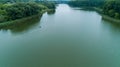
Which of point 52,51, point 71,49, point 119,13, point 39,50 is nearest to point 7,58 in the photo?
point 39,50

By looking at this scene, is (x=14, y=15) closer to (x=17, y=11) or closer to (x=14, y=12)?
(x=14, y=12)

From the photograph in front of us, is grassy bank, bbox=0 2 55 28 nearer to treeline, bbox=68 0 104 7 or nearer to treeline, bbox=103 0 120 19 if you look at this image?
treeline, bbox=103 0 120 19

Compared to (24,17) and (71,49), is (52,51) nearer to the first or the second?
(71,49)

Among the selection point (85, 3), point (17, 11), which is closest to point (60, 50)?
point (17, 11)

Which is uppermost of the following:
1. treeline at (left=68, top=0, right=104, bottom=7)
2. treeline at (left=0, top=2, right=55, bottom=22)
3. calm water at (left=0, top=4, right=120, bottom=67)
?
treeline at (left=0, top=2, right=55, bottom=22)

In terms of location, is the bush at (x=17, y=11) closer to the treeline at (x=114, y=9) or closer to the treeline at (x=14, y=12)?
the treeline at (x=14, y=12)

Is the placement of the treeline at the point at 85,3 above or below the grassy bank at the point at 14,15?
below

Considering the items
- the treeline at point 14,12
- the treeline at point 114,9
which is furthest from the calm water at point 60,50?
the treeline at point 114,9

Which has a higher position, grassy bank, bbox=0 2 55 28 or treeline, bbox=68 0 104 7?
grassy bank, bbox=0 2 55 28

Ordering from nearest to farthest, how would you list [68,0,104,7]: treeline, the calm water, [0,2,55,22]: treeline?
the calm water → [0,2,55,22]: treeline → [68,0,104,7]: treeline

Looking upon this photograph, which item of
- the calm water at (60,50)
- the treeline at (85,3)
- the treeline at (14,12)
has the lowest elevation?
the treeline at (85,3)

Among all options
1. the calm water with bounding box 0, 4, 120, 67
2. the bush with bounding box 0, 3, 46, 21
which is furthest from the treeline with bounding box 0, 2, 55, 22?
the calm water with bounding box 0, 4, 120, 67
